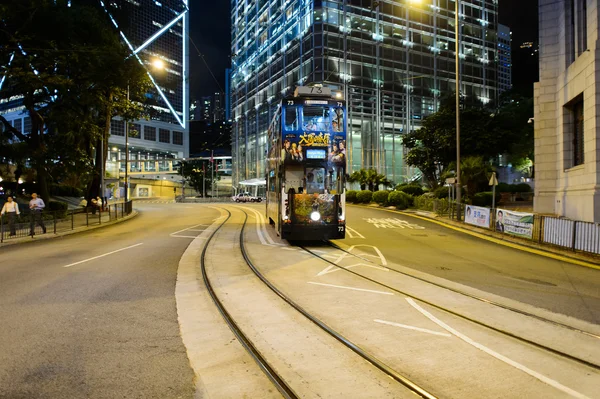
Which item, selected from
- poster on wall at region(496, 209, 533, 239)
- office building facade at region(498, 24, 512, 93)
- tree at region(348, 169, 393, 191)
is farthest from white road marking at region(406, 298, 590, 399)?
office building facade at region(498, 24, 512, 93)

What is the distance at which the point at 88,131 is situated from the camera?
81.0ft

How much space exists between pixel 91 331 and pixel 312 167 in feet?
31.7

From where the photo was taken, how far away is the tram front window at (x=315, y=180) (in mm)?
14359

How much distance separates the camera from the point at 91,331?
229 inches


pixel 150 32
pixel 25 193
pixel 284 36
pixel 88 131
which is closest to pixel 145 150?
pixel 150 32

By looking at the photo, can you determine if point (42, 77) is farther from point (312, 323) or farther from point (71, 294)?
point (312, 323)

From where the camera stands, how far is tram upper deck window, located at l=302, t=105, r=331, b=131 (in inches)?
560

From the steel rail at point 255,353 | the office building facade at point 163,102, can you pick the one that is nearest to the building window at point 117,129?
the office building facade at point 163,102

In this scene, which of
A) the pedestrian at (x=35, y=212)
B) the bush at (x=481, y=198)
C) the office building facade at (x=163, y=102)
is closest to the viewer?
the pedestrian at (x=35, y=212)

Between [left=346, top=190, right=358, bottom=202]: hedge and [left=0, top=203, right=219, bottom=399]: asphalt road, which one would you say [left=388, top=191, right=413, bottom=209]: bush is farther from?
[left=0, top=203, right=219, bottom=399]: asphalt road

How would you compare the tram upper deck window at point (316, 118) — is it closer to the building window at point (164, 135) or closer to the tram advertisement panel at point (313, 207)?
the tram advertisement panel at point (313, 207)

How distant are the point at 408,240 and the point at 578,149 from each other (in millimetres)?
12485

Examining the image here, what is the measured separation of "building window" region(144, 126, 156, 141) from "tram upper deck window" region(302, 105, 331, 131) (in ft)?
350

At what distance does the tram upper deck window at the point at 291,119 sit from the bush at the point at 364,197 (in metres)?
28.5
